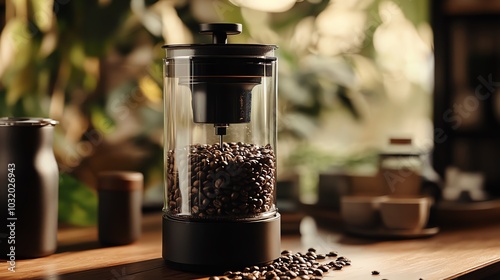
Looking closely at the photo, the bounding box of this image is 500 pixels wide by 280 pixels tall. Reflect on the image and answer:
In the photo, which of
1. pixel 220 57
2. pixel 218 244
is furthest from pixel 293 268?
pixel 220 57

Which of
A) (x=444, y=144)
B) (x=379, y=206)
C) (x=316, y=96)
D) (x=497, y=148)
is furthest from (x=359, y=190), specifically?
(x=497, y=148)

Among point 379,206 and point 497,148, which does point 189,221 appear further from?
point 497,148

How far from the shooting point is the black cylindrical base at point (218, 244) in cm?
118

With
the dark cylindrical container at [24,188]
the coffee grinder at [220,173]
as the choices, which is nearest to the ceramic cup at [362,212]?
the coffee grinder at [220,173]

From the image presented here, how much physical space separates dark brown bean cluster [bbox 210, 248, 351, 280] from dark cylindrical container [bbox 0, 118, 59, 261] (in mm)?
385

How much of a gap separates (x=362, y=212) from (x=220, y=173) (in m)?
0.55

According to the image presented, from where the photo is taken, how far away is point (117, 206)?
1433 mm

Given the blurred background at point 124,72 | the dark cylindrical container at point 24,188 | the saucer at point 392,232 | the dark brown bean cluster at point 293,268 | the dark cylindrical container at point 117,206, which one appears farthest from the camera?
the blurred background at point 124,72

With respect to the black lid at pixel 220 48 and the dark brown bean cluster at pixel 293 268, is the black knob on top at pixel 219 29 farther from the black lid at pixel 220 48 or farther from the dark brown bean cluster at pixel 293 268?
the dark brown bean cluster at pixel 293 268

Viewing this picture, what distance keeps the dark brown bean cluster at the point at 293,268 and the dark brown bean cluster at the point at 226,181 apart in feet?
0.34

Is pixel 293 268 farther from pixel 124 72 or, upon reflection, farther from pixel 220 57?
pixel 124 72

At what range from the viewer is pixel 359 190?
72.1 inches

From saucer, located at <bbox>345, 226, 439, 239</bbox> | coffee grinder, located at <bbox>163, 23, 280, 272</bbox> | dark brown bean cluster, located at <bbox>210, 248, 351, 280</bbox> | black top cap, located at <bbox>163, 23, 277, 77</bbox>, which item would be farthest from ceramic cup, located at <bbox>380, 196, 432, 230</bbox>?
black top cap, located at <bbox>163, 23, 277, 77</bbox>

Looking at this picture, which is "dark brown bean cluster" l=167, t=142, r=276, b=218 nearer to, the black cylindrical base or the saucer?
the black cylindrical base
